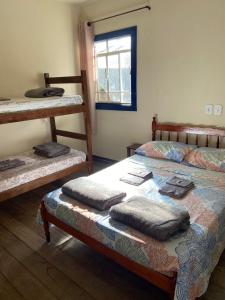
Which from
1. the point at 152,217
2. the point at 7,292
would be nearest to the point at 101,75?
the point at 152,217

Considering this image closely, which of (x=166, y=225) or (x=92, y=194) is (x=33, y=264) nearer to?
(x=92, y=194)

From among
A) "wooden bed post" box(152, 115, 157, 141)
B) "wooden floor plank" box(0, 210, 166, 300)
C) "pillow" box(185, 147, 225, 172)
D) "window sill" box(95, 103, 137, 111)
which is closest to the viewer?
"wooden floor plank" box(0, 210, 166, 300)

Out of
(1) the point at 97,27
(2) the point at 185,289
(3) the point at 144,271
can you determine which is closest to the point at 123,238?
(3) the point at 144,271

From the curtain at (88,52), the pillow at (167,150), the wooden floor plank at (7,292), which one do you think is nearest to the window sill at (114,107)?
the curtain at (88,52)

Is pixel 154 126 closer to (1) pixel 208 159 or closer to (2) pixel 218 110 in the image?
(2) pixel 218 110

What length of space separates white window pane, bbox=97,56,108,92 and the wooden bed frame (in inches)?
43.9

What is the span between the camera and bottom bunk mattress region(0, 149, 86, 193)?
262 centimetres

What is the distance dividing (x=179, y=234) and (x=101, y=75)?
9.95 feet

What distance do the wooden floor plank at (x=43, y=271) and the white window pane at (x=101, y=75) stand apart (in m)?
2.59

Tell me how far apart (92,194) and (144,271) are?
68 cm

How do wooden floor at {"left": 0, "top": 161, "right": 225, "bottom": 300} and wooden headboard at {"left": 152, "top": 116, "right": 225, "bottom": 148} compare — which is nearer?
wooden floor at {"left": 0, "top": 161, "right": 225, "bottom": 300}

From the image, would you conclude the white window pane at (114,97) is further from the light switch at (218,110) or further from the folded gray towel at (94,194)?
the folded gray towel at (94,194)

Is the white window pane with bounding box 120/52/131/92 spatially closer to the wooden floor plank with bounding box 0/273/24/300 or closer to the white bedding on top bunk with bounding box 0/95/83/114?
the white bedding on top bunk with bounding box 0/95/83/114

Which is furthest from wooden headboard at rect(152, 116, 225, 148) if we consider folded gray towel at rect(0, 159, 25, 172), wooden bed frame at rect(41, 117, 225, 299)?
folded gray towel at rect(0, 159, 25, 172)
